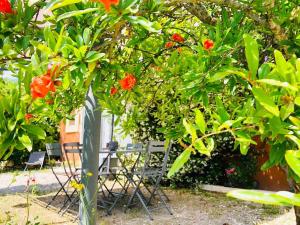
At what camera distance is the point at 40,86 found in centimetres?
122

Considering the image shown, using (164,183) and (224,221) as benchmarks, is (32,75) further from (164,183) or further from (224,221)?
(164,183)

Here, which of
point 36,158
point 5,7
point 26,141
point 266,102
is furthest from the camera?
Result: point 36,158

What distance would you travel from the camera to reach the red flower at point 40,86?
3.99ft

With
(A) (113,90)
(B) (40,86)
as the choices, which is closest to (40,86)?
(B) (40,86)

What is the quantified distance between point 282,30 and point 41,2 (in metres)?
1.08

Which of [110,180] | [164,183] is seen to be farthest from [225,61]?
[110,180]

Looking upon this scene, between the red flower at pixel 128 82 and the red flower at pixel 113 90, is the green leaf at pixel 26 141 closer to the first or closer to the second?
the red flower at pixel 128 82

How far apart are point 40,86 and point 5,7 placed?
46 cm

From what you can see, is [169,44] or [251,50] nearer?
[251,50]

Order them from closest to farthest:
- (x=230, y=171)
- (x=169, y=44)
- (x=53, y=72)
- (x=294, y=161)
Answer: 1. (x=294, y=161)
2. (x=53, y=72)
3. (x=169, y=44)
4. (x=230, y=171)

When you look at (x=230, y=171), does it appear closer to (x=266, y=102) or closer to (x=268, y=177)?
(x=268, y=177)

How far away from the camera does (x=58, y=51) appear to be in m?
1.27

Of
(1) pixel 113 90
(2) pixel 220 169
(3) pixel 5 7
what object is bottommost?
(2) pixel 220 169

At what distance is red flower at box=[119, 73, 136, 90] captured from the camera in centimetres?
209
